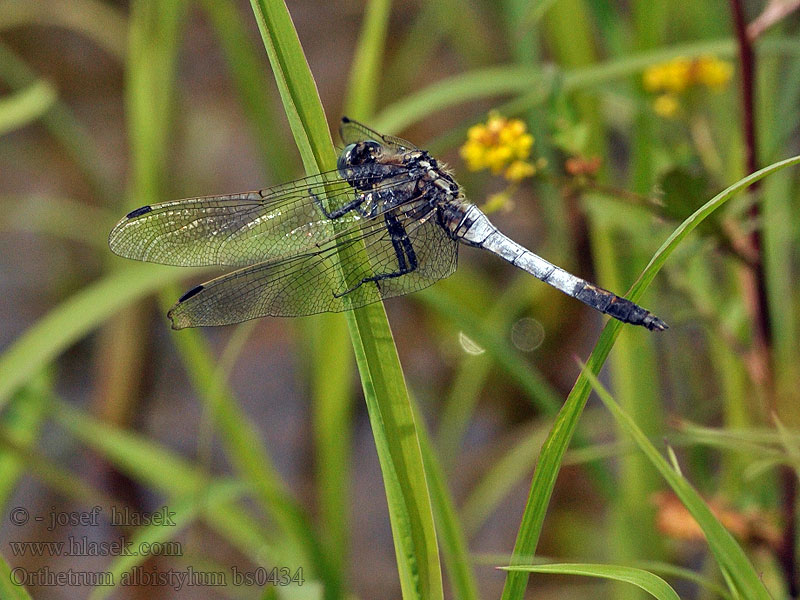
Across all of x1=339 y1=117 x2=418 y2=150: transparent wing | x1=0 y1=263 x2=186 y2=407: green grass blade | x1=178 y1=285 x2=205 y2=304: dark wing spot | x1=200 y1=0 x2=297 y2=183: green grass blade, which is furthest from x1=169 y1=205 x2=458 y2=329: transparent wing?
x1=200 y1=0 x2=297 y2=183: green grass blade

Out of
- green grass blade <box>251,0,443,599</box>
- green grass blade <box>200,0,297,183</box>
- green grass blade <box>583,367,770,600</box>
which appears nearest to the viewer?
green grass blade <box>583,367,770,600</box>

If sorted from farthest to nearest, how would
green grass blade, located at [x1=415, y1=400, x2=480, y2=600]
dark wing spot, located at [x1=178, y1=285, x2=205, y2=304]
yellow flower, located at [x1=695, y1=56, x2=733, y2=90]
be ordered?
yellow flower, located at [x1=695, y1=56, x2=733, y2=90] → dark wing spot, located at [x1=178, y1=285, x2=205, y2=304] → green grass blade, located at [x1=415, y1=400, x2=480, y2=600]

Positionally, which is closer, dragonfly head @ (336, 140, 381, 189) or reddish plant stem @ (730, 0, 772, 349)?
reddish plant stem @ (730, 0, 772, 349)

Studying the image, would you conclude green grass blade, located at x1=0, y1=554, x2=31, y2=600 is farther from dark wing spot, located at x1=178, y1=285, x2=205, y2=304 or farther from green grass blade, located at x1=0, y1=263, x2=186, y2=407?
green grass blade, located at x1=0, y1=263, x2=186, y2=407

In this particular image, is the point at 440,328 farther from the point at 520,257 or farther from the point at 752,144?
the point at 752,144

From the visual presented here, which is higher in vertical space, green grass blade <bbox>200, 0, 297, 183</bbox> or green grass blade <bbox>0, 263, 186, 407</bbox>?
green grass blade <bbox>200, 0, 297, 183</bbox>

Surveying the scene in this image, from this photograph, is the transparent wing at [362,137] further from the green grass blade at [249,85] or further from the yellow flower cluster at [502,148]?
the green grass blade at [249,85]

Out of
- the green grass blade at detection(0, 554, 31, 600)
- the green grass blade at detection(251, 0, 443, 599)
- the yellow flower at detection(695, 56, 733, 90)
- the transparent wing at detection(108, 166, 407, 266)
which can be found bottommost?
the green grass blade at detection(0, 554, 31, 600)
